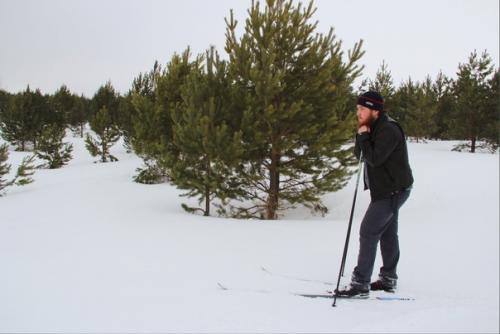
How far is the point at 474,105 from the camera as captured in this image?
19094mm

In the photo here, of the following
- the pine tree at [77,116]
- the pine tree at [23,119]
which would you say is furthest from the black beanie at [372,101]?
the pine tree at [77,116]

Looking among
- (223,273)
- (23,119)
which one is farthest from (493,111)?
(23,119)

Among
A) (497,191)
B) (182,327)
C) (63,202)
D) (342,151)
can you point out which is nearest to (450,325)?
(182,327)

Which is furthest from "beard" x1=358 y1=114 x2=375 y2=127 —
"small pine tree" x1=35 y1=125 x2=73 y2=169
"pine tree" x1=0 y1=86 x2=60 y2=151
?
"pine tree" x1=0 y1=86 x2=60 y2=151

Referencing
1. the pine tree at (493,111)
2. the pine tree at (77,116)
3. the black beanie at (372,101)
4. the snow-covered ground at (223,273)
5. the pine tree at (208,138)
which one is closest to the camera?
the snow-covered ground at (223,273)

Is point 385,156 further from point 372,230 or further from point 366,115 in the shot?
point 372,230


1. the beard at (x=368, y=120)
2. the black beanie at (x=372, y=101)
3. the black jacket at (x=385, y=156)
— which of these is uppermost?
the black beanie at (x=372, y=101)

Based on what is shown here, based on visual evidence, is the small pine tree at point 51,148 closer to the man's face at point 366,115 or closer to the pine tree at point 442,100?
the man's face at point 366,115

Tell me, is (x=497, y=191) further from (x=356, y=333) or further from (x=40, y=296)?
(x=40, y=296)

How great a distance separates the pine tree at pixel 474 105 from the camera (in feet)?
62.6

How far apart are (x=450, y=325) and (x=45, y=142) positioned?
2695 cm

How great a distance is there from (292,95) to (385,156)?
16.8 ft

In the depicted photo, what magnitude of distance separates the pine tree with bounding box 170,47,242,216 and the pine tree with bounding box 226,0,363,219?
0.37m

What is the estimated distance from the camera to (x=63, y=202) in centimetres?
1021
